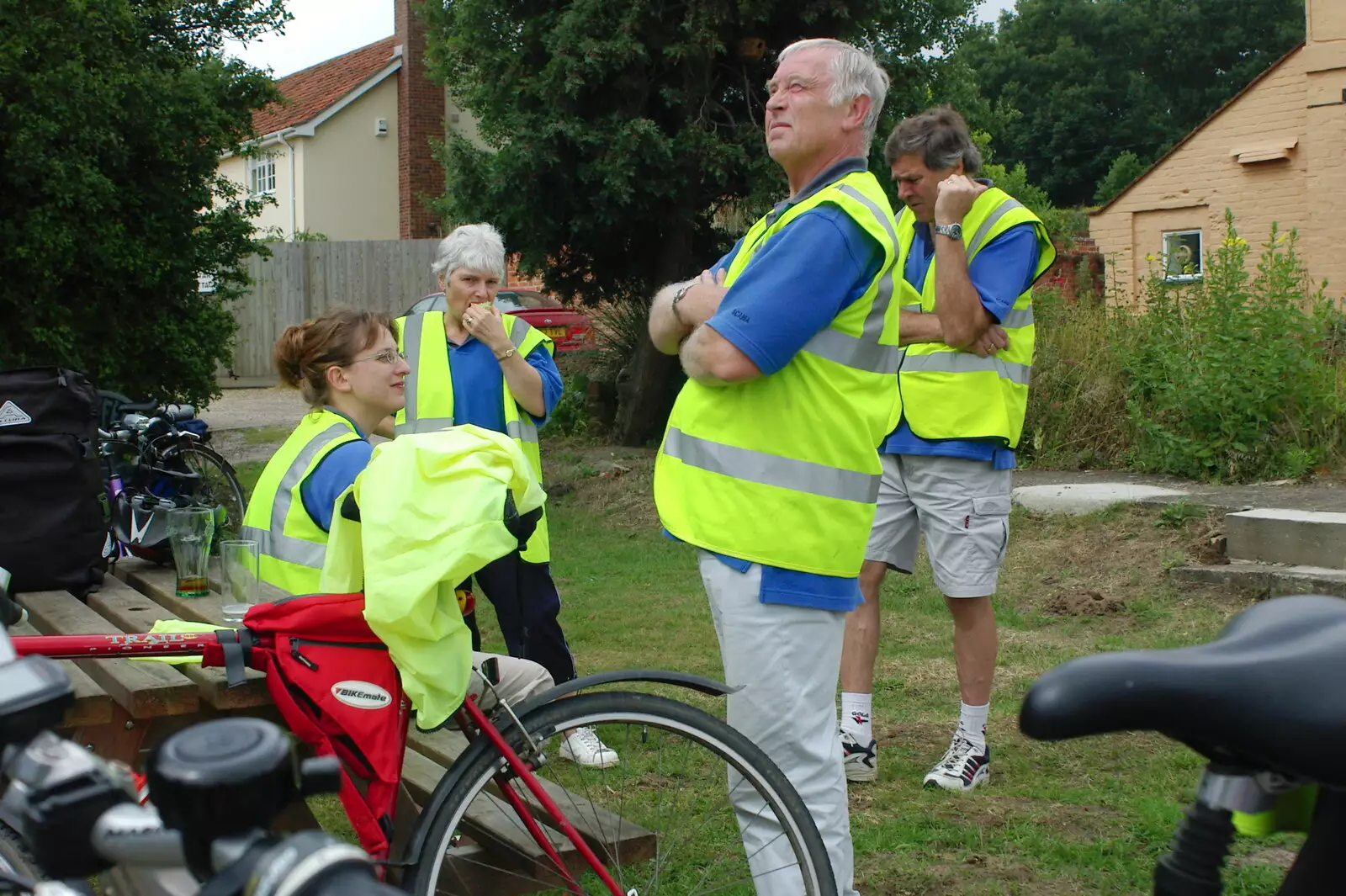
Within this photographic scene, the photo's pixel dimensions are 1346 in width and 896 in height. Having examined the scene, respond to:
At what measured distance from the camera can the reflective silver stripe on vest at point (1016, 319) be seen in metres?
4.53

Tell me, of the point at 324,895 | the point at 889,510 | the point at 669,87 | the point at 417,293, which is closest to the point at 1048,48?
the point at 417,293

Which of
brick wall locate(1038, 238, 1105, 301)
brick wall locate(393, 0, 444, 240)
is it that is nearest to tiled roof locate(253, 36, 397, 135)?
brick wall locate(393, 0, 444, 240)

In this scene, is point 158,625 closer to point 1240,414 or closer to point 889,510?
point 889,510

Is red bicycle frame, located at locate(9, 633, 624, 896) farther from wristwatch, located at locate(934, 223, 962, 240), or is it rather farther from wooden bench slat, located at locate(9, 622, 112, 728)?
wristwatch, located at locate(934, 223, 962, 240)

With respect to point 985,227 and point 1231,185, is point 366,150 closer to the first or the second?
point 1231,185

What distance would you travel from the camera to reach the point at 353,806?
2725 millimetres

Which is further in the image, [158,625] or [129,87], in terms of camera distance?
[129,87]

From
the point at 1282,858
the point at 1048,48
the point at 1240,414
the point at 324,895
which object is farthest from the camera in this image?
the point at 1048,48

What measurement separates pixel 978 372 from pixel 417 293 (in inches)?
913

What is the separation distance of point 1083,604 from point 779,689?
14.7 feet

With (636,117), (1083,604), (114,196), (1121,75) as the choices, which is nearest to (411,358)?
(1083,604)

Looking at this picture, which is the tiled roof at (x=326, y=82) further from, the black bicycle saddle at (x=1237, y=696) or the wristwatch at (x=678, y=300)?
the black bicycle saddle at (x=1237, y=696)

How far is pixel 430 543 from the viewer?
2574 millimetres

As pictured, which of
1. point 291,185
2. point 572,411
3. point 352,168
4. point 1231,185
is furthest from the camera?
point 291,185
